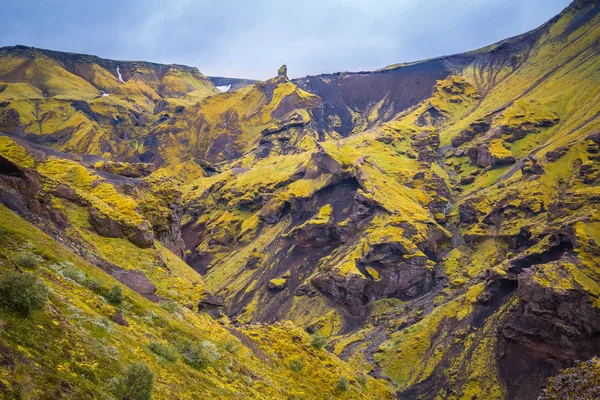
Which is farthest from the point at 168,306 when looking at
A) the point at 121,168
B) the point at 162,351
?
the point at 121,168

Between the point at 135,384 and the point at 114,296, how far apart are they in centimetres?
812

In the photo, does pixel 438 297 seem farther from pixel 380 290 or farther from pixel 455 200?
pixel 455 200

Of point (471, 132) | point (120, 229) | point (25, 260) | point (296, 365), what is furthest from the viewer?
point (471, 132)

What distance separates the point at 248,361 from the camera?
25.1 meters

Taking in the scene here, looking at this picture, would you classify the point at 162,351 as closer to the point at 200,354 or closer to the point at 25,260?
the point at 200,354

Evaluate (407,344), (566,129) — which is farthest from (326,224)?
(566,129)

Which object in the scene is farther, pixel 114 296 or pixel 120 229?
pixel 120 229

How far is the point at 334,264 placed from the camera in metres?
114

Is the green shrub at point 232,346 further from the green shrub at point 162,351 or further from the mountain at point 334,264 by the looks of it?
the green shrub at point 162,351

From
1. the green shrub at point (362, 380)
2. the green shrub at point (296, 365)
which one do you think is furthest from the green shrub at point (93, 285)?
the green shrub at point (362, 380)

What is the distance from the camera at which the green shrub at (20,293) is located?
11398 mm

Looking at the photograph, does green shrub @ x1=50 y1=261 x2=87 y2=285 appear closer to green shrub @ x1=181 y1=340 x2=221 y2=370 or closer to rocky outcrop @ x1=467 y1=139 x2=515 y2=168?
green shrub @ x1=181 y1=340 x2=221 y2=370

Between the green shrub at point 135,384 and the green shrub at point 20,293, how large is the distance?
315cm

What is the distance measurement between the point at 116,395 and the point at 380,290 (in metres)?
100
